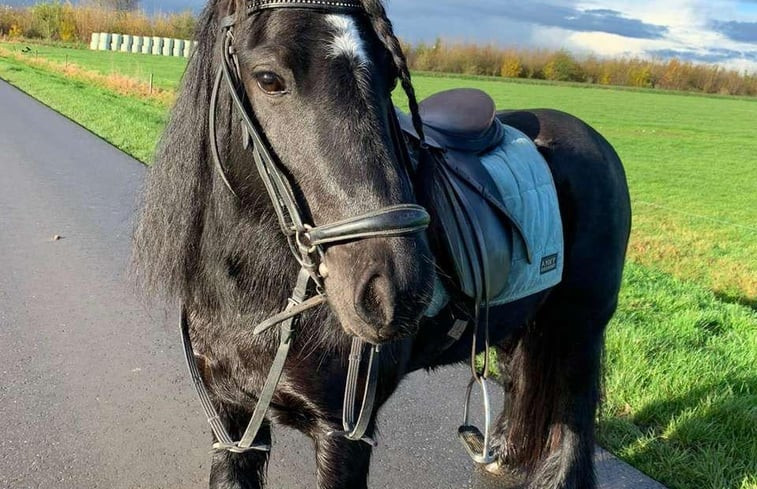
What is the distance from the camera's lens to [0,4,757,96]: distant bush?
5669 cm

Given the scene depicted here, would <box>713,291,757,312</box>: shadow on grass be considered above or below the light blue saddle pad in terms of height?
below

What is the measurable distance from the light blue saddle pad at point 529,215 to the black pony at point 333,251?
0.16 metres

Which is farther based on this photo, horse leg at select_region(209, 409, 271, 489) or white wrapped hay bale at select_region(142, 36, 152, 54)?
white wrapped hay bale at select_region(142, 36, 152, 54)

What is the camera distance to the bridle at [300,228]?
164 centimetres

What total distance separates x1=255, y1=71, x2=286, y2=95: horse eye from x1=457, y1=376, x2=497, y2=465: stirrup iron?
137 centimetres

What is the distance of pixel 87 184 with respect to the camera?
843 centimetres

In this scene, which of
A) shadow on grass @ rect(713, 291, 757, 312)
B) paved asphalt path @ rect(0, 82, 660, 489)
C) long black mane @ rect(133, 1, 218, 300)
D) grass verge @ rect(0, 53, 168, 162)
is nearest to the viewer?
long black mane @ rect(133, 1, 218, 300)

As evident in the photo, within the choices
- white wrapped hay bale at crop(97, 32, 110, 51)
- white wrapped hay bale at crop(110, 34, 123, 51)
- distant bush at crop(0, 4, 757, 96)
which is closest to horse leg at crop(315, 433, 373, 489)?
distant bush at crop(0, 4, 757, 96)

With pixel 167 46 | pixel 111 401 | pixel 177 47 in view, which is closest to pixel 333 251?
pixel 111 401

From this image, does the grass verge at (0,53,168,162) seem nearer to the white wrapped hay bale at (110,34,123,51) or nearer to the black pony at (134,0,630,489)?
the black pony at (134,0,630,489)

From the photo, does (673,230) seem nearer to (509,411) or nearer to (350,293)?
(509,411)

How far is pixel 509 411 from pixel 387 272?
87.8 inches

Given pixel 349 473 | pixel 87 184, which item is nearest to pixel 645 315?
pixel 349 473

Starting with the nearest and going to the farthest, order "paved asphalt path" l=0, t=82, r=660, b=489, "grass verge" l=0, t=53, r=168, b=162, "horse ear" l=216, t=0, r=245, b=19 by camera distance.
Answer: "horse ear" l=216, t=0, r=245, b=19 < "paved asphalt path" l=0, t=82, r=660, b=489 < "grass verge" l=0, t=53, r=168, b=162
